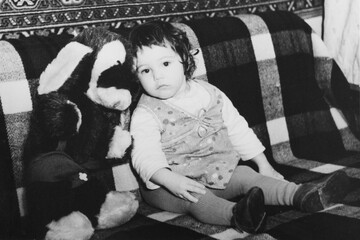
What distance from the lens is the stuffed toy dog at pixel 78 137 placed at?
981 millimetres

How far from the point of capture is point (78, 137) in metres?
1.03

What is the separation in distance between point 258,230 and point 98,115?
0.44 meters

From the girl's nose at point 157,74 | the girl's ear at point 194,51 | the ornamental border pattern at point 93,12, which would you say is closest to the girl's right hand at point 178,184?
the girl's nose at point 157,74

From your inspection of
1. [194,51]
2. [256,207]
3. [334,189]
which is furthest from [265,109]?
[256,207]

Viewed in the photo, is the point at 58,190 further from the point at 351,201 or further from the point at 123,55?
the point at 351,201

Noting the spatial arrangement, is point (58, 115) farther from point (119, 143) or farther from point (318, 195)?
point (318, 195)

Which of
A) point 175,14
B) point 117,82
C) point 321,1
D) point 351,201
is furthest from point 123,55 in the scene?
point 321,1

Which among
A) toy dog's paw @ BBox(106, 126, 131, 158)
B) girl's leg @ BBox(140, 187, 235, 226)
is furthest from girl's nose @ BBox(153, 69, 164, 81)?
girl's leg @ BBox(140, 187, 235, 226)

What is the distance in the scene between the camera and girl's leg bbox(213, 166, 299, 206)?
1.12 m

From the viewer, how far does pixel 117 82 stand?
42.2 inches

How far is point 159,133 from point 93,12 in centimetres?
49

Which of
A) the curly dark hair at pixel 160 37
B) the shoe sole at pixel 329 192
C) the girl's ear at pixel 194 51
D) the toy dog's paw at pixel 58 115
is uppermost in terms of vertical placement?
the curly dark hair at pixel 160 37

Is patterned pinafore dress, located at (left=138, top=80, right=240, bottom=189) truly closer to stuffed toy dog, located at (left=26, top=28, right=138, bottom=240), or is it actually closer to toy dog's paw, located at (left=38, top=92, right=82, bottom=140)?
stuffed toy dog, located at (left=26, top=28, right=138, bottom=240)

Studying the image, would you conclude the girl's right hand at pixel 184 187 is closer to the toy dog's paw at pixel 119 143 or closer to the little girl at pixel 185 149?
the little girl at pixel 185 149
